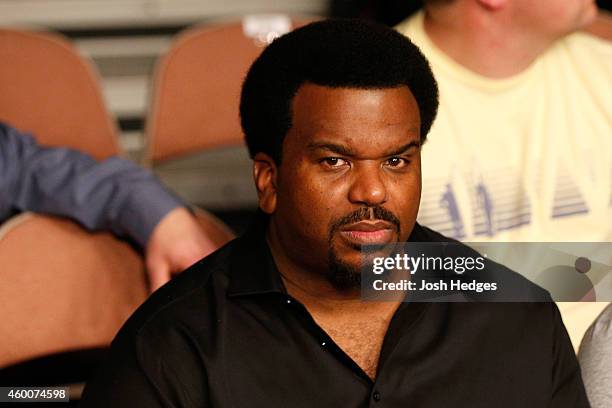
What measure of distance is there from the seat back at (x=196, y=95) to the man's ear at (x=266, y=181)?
86cm

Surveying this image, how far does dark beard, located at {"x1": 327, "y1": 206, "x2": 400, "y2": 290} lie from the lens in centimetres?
108

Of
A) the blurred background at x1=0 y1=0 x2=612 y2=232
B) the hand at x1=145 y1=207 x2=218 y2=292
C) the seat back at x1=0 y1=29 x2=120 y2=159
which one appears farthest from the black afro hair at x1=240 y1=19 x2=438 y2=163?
the blurred background at x1=0 y1=0 x2=612 y2=232

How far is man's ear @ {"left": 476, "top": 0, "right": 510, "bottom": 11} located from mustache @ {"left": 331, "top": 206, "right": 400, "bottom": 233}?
0.66 m

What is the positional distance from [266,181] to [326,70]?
15 cm

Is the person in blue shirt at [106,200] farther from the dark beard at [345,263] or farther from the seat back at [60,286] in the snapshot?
the dark beard at [345,263]

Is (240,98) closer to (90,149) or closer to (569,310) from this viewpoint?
(569,310)

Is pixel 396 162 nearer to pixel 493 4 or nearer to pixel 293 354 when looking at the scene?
pixel 293 354

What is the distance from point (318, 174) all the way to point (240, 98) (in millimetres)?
189

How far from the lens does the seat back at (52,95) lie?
1.89 m

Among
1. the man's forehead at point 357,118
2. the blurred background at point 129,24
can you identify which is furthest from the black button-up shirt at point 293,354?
the blurred background at point 129,24

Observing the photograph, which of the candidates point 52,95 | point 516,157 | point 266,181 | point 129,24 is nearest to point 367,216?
point 266,181

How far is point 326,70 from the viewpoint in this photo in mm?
1096

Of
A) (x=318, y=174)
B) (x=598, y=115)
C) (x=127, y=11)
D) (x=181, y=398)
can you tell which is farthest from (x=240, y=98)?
(x=127, y=11)

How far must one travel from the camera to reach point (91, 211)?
59.2 inches
